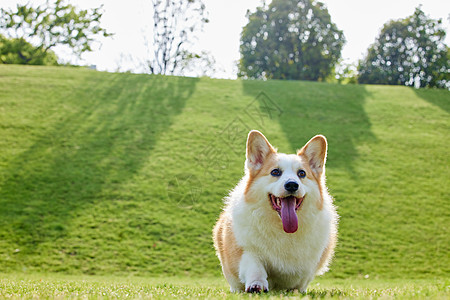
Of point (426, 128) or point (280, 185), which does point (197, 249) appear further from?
point (426, 128)

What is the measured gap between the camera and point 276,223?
352 centimetres

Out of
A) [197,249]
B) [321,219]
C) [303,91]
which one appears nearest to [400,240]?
[197,249]

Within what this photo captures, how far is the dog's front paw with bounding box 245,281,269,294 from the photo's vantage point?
316 cm

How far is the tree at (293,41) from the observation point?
1356 inches

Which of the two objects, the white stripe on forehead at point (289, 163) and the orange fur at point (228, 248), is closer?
the white stripe on forehead at point (289, 163)

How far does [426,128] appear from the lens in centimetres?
1864

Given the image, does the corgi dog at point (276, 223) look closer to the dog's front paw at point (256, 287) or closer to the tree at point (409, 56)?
the dog's front paw at point (256, 287)

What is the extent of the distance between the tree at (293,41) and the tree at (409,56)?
336 centimetres

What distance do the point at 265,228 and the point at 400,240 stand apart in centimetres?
853

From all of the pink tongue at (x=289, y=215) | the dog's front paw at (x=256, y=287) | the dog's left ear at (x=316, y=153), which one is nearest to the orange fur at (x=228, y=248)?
the dog's front paw at (x=256, y=287)

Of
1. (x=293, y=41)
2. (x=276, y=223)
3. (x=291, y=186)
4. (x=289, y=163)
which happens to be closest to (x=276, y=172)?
(x=289, y=163)

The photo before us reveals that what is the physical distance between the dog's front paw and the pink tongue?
0.47 meters

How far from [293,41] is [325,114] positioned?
17.1 meters

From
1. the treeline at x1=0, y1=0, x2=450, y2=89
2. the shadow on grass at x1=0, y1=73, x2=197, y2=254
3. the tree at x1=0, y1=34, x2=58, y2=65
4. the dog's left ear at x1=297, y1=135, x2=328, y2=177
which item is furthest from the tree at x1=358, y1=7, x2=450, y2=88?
the dog's left ear at x1=297, y1=135, x2=328, y2=177
